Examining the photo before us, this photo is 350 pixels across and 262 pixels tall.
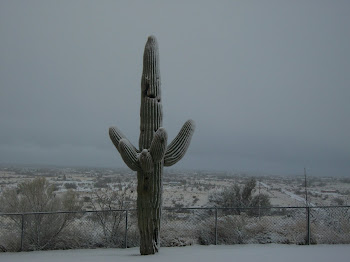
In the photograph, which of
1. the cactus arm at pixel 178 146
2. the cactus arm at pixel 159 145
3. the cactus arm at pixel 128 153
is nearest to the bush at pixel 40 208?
the cactus arm at pixel 128 153

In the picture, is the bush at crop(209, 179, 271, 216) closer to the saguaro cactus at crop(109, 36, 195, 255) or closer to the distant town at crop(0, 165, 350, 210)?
the distant town at crop(0, 165, 350, 210)

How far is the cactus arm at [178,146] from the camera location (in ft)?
20.4

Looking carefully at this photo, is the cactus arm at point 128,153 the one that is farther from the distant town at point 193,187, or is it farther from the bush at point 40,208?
the distant town at point 193,187

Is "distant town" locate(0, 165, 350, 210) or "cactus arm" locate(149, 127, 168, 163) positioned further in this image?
"distant town" locate(0, 165, 350, 210)

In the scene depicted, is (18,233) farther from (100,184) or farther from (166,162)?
(100,184)

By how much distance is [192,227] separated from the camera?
8648 millimetres

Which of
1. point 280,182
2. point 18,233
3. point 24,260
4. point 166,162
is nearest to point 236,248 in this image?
point 166,162

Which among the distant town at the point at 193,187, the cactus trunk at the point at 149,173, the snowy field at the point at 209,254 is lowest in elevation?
the snowy field at the point at 209,254

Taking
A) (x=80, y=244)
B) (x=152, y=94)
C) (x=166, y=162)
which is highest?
(x=152, y=94)

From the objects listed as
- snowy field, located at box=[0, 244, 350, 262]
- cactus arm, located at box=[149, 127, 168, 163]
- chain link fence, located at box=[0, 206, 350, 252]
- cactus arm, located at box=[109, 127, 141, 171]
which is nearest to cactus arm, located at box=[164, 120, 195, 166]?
cactus arm, located at box=[149, 127, 168, 163]

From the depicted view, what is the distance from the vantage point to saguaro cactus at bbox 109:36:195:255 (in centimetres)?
587

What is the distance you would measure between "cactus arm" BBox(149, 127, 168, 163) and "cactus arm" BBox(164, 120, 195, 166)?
0.37m

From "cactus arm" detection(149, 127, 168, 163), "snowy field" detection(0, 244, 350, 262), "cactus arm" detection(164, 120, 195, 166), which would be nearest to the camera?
"cactus arm" detection(149, 127, 168, 163)

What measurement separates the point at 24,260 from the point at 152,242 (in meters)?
2.13
